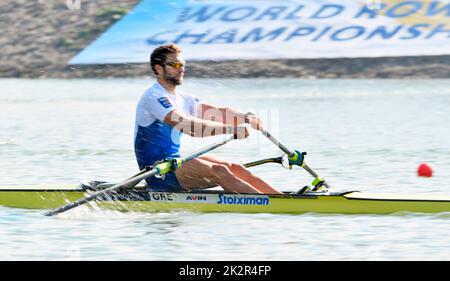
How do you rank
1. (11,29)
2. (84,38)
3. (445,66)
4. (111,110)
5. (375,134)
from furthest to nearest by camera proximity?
(11,29) < (84,38) < (445,66) < (111,110) < (375,134)

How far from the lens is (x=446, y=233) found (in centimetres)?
1098

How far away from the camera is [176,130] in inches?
460

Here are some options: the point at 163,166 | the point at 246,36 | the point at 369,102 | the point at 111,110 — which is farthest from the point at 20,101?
the point at 163,166

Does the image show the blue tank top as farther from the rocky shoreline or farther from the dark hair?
the rocky shoreline

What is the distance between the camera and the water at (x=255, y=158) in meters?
10.6

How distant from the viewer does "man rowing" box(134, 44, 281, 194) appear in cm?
1157

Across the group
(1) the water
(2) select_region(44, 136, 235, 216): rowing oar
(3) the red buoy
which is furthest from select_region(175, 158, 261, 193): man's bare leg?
(3) the red buoy

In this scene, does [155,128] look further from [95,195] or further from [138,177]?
[95,195]

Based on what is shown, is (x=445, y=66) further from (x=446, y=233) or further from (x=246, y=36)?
(x=446, y=233)

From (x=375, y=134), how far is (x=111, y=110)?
7.03 m

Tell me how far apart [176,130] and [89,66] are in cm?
2448

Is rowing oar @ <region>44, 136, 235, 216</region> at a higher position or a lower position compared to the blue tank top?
lower

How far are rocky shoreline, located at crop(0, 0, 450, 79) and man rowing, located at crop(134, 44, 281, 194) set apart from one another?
20145 millimetres

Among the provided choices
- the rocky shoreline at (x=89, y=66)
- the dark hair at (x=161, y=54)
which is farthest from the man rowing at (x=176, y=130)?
the rocky shoreline at (x=89, y=66)
